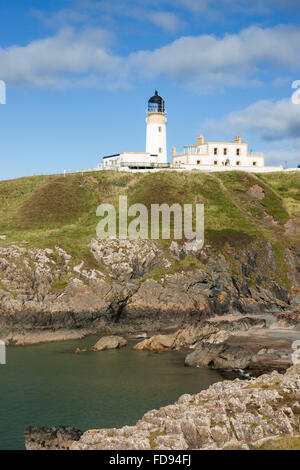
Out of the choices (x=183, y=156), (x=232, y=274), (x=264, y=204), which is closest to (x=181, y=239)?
(x=232, y=274)

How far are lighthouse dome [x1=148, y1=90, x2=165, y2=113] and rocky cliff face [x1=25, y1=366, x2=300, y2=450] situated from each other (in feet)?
346

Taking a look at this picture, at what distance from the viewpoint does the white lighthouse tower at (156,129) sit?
13088cm

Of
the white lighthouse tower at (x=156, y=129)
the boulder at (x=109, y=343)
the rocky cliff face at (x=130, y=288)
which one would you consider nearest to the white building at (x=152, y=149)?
the white lighthouse tower at (x=156, y=129)

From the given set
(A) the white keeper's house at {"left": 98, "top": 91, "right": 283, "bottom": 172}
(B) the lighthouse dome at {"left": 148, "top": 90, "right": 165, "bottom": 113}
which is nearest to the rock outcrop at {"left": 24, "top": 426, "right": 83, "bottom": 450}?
(A) the white keeper's house at {"left": 98, "top": 91, "right": 283, "bottom": 172}

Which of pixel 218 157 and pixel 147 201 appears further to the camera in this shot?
→ pixel 218 157

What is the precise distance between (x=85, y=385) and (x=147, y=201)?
62.9 m

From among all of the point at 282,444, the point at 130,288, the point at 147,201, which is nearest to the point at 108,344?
the point at 130,288

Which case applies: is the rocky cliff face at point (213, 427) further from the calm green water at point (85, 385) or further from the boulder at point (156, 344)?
the boulder at point (156, 344)

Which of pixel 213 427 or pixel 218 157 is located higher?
pixel 218 157

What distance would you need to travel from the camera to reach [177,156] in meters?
135

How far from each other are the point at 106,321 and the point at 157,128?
71.0 metres

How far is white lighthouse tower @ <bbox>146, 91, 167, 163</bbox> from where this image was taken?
130875mm

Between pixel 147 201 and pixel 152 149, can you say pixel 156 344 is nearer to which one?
pixel 147 201

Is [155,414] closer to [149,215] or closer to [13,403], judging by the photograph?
[13,403]
